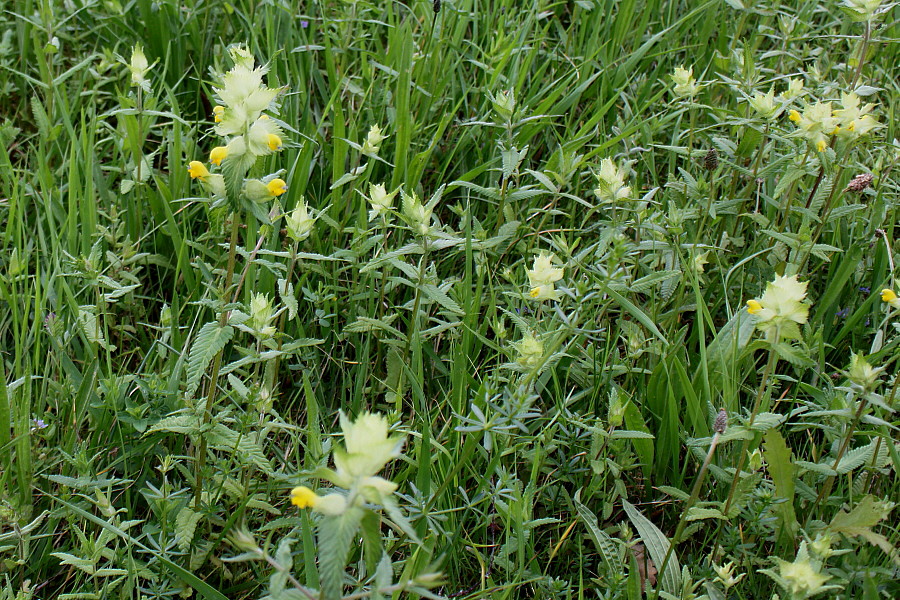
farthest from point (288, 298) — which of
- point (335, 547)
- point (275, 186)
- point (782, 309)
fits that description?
point (782, 309)

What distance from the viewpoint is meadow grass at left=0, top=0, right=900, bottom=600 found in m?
1.97

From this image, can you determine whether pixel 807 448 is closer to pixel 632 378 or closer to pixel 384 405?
pixel 632 378

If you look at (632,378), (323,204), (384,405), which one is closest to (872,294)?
(632,378)

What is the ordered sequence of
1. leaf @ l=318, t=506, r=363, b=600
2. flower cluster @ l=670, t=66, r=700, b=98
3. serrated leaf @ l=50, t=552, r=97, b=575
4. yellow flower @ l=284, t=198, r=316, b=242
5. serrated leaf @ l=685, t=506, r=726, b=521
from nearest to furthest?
1. leaf @ l=318, t=506, r=363, b=600
2. serrated leaf @ l=50, t=552, r=97, b=575
3. serrated leaf @ l=685, t=506, r=726, b=521
4. yellow flower @ l=284, t=198, r=316, b=242
5. flower cluster @ l=670, t=66, r=700, b=98

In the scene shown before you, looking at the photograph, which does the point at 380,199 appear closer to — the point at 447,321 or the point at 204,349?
the point at 447,321

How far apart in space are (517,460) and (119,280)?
4.62ft

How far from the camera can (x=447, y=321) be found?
8.77ft

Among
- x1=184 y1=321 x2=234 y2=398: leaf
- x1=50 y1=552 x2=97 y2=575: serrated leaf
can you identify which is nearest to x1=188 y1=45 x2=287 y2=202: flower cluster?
x1=184 y1=321 x2=234 y2=398: leaf

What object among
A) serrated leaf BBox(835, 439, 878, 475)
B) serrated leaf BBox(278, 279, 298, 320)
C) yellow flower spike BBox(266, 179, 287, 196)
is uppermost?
yellow flower spike BBox(266, 179, 287, 196)

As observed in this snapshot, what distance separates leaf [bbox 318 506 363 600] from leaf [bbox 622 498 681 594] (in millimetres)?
966

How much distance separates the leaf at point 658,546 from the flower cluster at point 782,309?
0.60 m

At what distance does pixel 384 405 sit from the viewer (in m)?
2.51

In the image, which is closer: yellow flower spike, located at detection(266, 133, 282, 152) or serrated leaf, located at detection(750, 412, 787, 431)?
yellow flower spike, located at detection(266, 133, 282, 152)

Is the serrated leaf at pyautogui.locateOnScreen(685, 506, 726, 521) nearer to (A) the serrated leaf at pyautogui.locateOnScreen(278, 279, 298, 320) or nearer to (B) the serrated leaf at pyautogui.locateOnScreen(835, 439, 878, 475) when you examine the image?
(B) the serrated leaf at pyautogui.locateOnScreen(835, 439, 878, 475)
